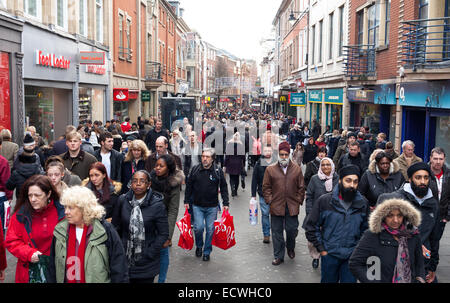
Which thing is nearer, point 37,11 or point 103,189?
point 103,189

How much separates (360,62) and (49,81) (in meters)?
12.1

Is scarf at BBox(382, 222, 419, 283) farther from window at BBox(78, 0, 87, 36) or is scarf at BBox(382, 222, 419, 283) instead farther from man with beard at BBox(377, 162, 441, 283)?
window at BBox(78, 0, 87, 36)

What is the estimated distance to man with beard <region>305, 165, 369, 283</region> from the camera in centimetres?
496

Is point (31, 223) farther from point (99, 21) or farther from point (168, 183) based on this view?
point (99, 21)

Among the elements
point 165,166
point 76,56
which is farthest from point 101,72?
point 165,166

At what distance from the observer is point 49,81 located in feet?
55.3

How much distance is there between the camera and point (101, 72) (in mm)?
22797

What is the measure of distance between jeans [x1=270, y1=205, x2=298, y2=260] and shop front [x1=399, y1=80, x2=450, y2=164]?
6.91 metres

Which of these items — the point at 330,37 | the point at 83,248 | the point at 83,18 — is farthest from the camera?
the point at 330,37

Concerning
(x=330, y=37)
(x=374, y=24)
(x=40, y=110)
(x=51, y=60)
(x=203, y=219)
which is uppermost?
(x=330, y=37)

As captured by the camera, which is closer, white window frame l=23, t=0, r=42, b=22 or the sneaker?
the sneaker

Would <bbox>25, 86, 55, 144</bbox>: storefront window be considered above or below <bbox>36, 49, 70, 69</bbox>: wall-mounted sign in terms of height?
below

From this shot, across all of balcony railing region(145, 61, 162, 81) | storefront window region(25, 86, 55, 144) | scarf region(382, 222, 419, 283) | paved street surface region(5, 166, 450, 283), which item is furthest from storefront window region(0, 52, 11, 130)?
balcony railing region(145, 61, 162, 81)

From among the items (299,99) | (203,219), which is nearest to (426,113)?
(203,219)
